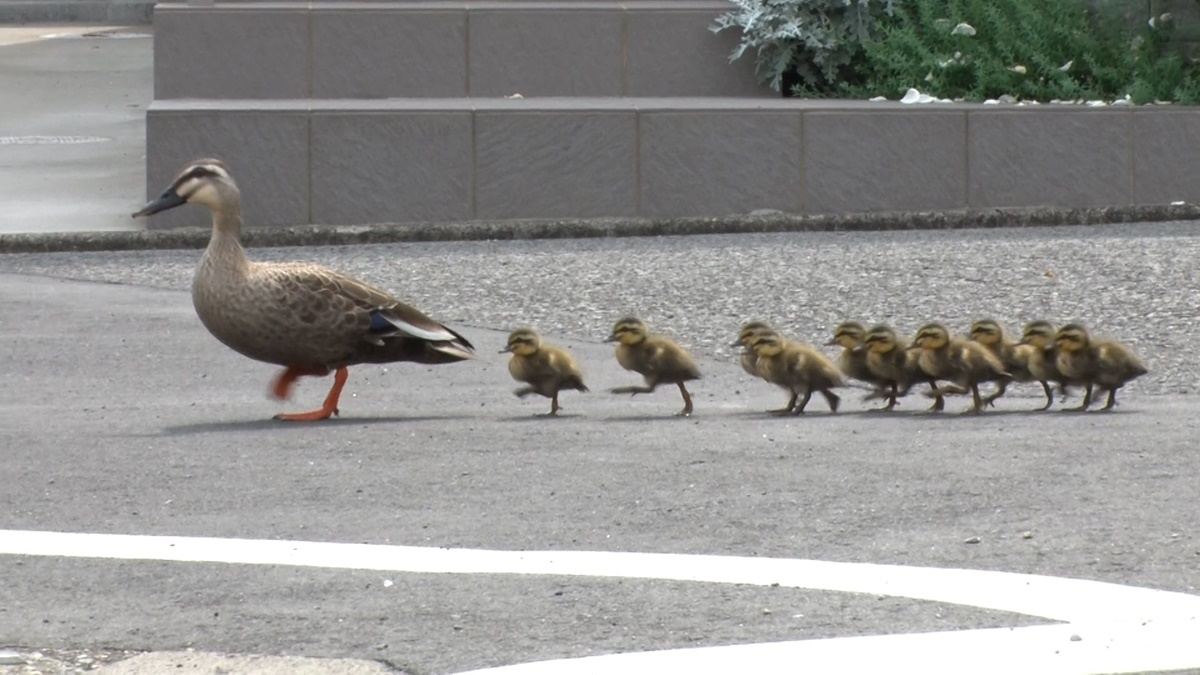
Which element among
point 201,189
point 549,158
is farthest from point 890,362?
point 549,158

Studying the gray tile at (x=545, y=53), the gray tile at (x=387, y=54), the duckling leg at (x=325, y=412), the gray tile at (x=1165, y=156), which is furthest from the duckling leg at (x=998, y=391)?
the gray tile at (x=387, y=54)

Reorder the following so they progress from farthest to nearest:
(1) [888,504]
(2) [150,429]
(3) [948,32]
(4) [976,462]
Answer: (3) [948,32], (2) [150,429], (4) [976,462], (1) [888,504]

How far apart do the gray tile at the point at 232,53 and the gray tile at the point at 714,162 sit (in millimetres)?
3706

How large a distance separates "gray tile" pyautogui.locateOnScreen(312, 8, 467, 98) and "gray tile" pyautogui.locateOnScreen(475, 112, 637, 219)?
2.43 metres

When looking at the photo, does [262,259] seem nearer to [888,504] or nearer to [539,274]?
[539,274]

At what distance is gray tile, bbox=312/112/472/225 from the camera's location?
55.4 feet

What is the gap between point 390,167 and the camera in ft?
55.8

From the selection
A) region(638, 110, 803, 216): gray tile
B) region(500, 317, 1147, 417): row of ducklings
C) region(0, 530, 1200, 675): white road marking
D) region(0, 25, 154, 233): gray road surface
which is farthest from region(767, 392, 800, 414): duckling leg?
region(0, 25, 154, 233): gray road surface

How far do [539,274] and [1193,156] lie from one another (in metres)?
5.86

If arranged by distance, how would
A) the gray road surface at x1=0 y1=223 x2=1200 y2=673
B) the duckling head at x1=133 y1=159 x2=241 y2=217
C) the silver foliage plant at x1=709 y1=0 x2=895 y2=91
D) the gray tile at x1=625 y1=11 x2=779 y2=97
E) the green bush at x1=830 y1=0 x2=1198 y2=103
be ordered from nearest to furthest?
the gray road surface at x1=0 y1=223 x2=1200 y2=673 → the duckling head at x1=133 y1=159 x2=241 y2=217 → the green bush at x1=830 y1=0 x2=1198 y2=103 → the silver foliage plant at x1=709 y1=0 x2=895 y2=91 → the gray tile at x1=625 y1=11 x2=779 y2=97

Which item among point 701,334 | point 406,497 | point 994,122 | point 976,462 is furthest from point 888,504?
point 994,122

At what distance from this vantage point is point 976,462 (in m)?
7.98

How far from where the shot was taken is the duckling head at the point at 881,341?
934 centimetres

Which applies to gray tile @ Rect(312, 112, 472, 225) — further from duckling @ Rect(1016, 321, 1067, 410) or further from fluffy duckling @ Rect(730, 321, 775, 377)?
duckling @ Rect(1016, 321, 1067, 410)
